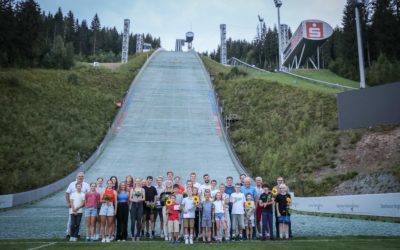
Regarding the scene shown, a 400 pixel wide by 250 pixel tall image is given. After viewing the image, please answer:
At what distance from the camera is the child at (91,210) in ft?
30.2

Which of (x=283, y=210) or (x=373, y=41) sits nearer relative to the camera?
(x=283, y=210)

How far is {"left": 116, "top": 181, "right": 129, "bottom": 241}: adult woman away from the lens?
30.2 ft

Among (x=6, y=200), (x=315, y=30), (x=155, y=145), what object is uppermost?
(x=315, y=30)

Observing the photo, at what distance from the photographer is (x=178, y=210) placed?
29.9 feet

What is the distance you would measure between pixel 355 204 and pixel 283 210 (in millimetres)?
4474

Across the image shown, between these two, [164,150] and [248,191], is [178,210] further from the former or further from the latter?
[164,150]

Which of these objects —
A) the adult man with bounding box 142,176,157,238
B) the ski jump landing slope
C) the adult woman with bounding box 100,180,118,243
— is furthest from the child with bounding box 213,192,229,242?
the ski jump landing slope

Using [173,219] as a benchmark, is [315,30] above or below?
above

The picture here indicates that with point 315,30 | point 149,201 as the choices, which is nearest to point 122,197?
point 149,201

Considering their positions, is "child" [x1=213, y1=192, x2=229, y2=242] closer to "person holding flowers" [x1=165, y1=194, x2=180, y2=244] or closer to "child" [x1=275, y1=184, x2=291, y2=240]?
"person holding flowers" [x1=165, y1=194, x2=180, y2=244]

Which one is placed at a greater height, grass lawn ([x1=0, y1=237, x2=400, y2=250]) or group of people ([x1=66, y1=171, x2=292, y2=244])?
group of people ([x1=66, y1=171, x2=292, y2=244])

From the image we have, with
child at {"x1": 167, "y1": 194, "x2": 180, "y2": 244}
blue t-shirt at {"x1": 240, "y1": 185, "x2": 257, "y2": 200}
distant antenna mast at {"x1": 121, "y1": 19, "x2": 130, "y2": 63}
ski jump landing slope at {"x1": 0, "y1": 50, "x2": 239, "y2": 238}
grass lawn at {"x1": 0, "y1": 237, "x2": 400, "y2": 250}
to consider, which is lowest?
grass lawn at {"x1": 0, "y1": 237, "x2": 400, "y2": 250}

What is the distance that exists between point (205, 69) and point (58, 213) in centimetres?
4102

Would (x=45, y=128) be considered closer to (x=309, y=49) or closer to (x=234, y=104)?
(x=234, y=104)
